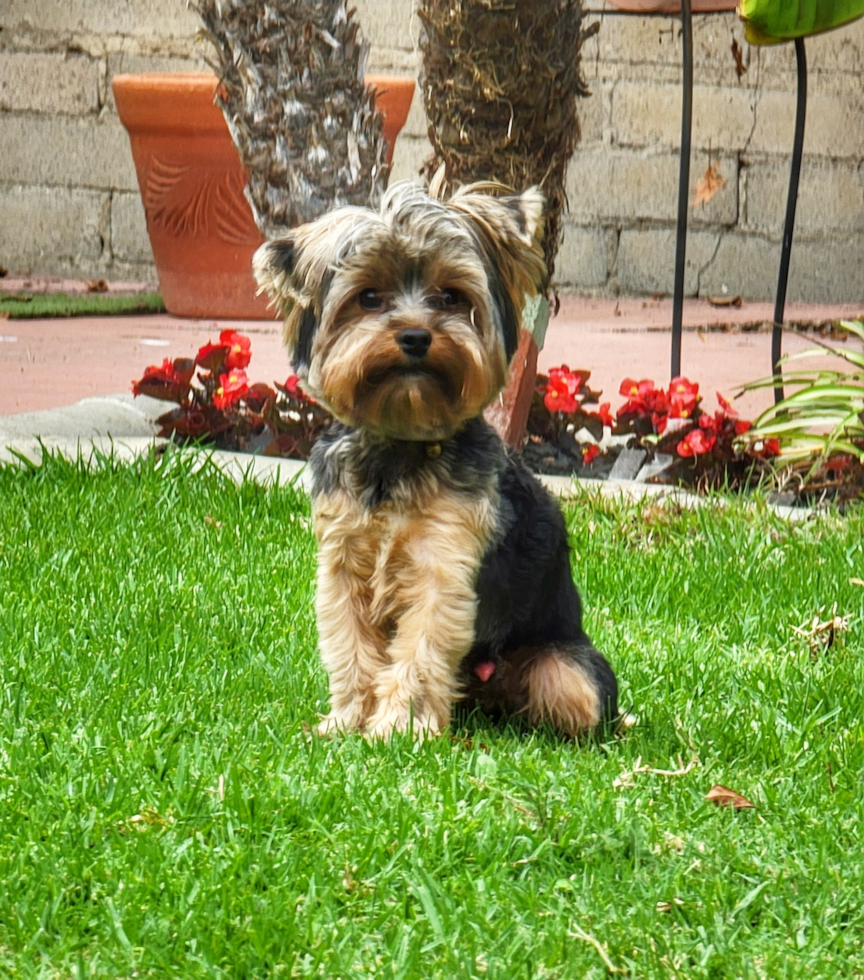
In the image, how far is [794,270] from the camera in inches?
486

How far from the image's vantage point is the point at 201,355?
6539 millimetres

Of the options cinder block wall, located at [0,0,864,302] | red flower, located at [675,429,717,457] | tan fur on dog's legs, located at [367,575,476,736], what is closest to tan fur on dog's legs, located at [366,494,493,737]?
tan fur on dog's legs, located at [367,575,476,736]

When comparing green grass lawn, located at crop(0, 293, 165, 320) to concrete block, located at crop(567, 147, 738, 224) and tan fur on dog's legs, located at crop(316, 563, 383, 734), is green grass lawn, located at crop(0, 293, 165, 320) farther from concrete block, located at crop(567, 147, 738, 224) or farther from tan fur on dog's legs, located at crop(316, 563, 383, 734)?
tan fur on dog's legs, located at crop(316, 563, 383, 734)

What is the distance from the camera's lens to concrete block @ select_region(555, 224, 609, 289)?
11.9m

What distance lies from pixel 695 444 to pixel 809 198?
22.5 feet

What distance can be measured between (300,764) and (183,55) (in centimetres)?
928

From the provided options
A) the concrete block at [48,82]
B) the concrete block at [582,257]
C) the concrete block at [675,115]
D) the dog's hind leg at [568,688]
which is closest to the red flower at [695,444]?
the dog's hind leg at [568,688]

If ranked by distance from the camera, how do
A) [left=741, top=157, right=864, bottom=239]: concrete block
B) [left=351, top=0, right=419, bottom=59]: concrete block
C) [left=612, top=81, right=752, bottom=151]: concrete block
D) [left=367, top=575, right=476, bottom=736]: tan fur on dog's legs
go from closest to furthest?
[left=367, top=575, right=476, bottom=736]: tan fur on dog's legs → [left=351, top=0, right=419, bottom=59]: concrete block → [left=612, top=81, right=752, bottom=151]: concrete block → [left=741, top=157, right=864, bottom=239]: concrete block

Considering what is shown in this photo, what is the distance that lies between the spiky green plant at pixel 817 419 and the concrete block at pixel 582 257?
18.2 feet

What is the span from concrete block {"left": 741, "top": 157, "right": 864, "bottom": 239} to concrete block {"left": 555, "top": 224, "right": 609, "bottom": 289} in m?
1.22

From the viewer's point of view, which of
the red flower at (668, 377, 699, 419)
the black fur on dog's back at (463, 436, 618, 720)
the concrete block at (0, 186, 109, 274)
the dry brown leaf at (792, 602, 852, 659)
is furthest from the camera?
the concrete block at (0, 186, 109, 274)

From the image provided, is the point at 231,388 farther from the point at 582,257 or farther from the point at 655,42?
the point at 655,42

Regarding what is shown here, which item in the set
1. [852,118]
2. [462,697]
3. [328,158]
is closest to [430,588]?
[462,697]

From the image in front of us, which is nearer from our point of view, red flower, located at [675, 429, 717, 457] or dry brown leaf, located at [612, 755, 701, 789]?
dry brown leaf, located at [612, 755, 701, 789]
